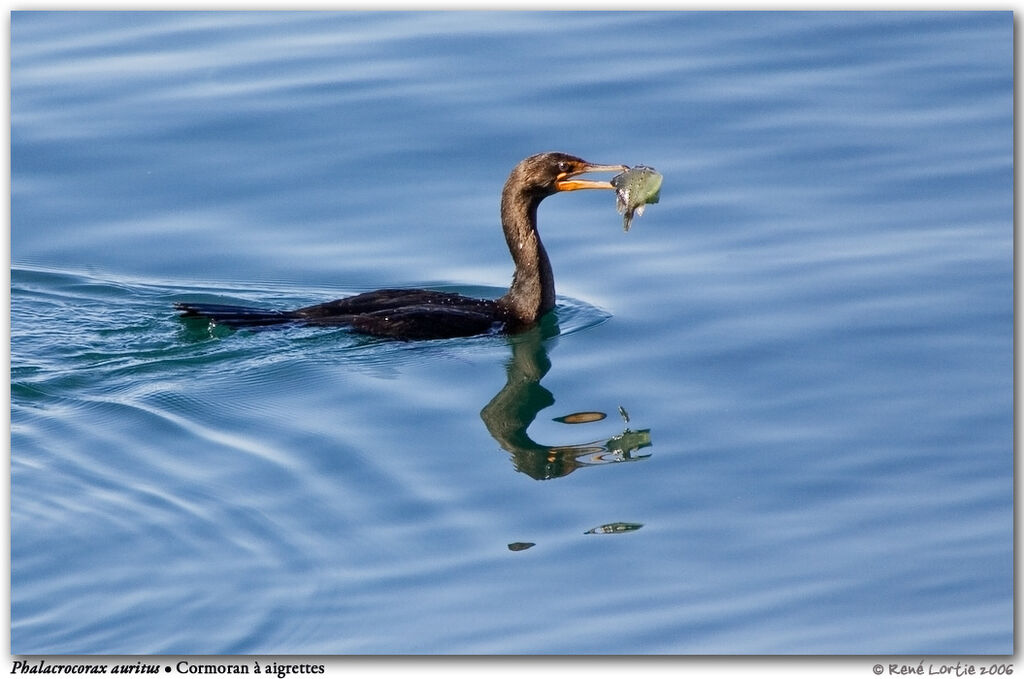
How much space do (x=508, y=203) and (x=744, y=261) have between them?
6.24 feet

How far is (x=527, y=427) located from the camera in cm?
1037

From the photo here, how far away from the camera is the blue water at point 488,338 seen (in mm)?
8289

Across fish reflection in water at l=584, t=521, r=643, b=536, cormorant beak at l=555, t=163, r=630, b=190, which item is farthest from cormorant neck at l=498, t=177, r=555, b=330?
fish reflection in water at l=584, t=521, r=643, b=536

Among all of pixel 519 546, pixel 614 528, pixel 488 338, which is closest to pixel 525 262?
pixel 488 338

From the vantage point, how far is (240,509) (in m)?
8.89

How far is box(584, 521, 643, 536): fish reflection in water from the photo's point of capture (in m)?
8.85

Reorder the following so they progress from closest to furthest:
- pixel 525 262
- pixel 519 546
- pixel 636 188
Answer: pixel 519 546 < pixel 636 188 < pixel 525 262

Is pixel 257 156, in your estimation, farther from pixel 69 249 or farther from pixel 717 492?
pixel 717 492

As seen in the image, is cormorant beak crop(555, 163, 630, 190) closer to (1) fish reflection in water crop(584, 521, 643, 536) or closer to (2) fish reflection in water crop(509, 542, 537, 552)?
(1) fish reflection in water crop(584, 521, 643, 536)

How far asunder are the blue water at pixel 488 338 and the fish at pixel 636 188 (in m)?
0.84

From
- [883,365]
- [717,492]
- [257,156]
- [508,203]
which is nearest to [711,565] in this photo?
[717,492]

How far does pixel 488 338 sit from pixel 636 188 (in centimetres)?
150

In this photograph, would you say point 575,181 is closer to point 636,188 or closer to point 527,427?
point 636,188

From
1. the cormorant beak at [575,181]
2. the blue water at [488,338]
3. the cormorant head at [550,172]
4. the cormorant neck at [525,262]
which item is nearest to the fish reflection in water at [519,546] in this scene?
the blue water at [488,338]
